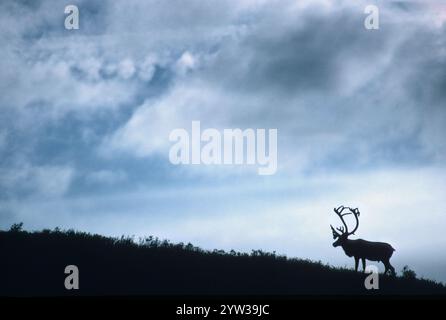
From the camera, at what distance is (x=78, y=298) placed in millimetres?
5242

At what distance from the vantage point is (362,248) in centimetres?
677

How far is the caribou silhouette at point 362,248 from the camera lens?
6200mm

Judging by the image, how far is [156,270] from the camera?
6262mm

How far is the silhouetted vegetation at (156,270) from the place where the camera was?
5.82 m

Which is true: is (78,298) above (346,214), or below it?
below

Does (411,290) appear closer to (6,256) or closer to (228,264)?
(228,264)

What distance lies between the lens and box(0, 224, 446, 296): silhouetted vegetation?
5824mm

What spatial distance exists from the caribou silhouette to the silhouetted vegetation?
0.24 meters

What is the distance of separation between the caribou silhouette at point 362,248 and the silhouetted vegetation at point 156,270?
0.24m

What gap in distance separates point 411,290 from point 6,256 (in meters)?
5.14

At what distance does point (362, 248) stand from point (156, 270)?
2666mm
